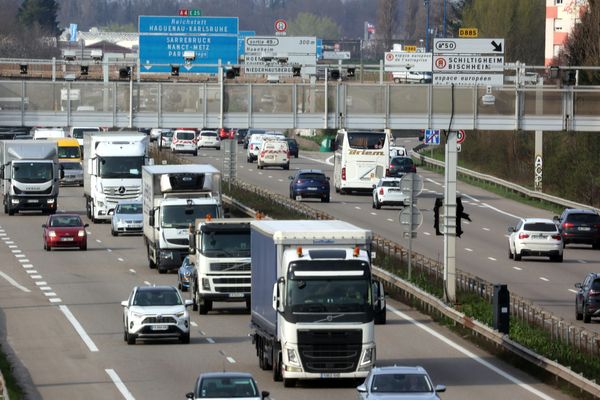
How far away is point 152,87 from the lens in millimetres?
52469

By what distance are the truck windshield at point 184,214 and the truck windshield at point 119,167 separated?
18.6 meters

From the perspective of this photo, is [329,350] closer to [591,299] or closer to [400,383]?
[400,383]

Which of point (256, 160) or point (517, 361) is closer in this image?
point (517, 361)

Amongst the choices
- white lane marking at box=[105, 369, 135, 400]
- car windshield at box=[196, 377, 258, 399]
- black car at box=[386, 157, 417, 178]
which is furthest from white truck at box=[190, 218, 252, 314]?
black car at box=[386, 157, 417, 178]

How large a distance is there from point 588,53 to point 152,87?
38.6 m

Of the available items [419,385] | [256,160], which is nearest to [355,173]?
[256,160]

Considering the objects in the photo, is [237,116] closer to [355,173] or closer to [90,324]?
[90,324]

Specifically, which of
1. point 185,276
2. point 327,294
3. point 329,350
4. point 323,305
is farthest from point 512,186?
point 329,350

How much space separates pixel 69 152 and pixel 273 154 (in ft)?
49.5

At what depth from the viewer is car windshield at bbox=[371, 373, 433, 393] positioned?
87.9 ft

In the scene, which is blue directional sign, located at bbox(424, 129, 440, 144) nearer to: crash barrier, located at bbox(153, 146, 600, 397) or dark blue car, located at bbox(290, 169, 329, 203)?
dark blue car, located at bbox(290, 169, 329, 203)

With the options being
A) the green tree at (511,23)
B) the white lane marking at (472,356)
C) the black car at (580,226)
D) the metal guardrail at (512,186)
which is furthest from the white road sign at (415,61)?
the green tree at (511,23)

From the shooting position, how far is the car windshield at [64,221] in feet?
209

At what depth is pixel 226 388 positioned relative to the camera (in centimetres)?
2578
